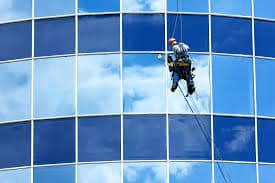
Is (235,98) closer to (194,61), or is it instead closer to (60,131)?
(194,61)

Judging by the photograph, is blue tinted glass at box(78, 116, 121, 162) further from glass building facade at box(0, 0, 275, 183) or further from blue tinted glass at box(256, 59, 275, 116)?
blue tinted glass at box(256, 59, 275, 116)

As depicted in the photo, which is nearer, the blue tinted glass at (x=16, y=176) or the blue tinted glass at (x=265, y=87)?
the blue tinted glass at (x=16, y=176)

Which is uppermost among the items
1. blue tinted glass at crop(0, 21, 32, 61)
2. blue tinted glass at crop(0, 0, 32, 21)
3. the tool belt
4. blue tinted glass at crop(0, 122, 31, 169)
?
blue tinted glass at crop(0, 0, 32, 21)

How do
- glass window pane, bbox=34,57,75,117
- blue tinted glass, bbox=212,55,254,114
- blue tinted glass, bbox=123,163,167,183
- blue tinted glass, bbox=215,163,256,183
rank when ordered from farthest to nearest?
blue tinted glass, bbox=212,55,254,114 < glass window pane, bbox=34,57,75,117 < blue tinted glass, bbox=215,163,256,183 < blue tinted glass, bbox=123,163,167,183

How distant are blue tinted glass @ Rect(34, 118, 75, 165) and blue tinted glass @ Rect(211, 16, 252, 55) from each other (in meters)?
5.28

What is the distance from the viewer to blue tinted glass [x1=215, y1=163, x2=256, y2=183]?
45188 millimetres

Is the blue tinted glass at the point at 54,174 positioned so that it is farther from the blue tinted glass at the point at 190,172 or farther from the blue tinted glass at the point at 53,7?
the blue tinted glass at the point at 53,7

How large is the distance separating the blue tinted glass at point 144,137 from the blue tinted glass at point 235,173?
69.8 inches

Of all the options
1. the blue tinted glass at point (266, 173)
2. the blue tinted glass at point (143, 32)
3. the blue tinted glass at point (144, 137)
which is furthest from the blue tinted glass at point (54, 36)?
the blue tinted glass at point (266, 173)

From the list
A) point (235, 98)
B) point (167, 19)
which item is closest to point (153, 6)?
point (167, 19)

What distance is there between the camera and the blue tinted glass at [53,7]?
4697 centimetres

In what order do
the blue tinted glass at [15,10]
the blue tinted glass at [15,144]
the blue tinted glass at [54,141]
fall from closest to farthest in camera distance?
the blue tinted glass at [54,141] → the blue tinted glass at [15,144] → the blue tinted glass at [15,10]

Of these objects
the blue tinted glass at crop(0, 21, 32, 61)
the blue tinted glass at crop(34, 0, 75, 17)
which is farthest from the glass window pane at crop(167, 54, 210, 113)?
the blue tinted glass at crop(0, 21, 32, 61)

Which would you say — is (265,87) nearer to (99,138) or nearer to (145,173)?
(145,173)
